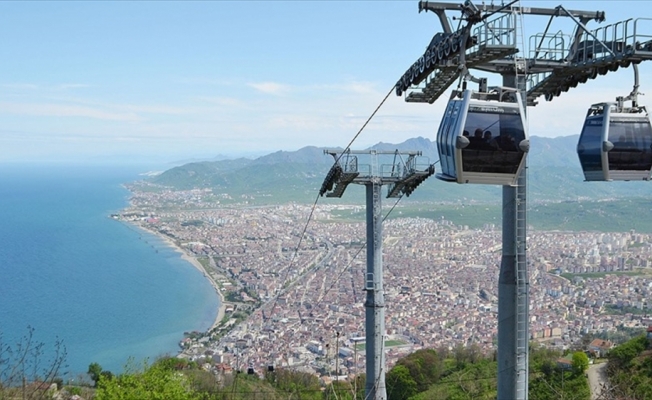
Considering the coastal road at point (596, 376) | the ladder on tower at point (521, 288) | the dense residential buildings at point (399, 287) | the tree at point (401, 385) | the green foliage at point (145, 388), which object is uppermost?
the ladder on tower at point (521, 288)

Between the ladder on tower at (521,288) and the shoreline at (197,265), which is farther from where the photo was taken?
the shoreline at (197,265)

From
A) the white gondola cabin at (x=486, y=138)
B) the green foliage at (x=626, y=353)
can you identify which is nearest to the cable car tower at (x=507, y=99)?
the white gondola cabin at (x=486, y=138)

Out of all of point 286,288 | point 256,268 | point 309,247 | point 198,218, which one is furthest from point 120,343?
point 198,218

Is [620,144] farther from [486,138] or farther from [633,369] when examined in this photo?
[633,369]

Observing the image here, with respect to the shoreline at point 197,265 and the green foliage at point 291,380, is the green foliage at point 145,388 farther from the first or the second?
the shoreline at point 197,265

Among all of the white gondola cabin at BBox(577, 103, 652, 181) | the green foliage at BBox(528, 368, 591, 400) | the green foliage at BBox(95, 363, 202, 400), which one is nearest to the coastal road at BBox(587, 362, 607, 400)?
the green foliage at BBox(528, 368, 591, 400)

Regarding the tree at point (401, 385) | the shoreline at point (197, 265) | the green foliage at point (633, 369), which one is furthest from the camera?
the shoreline at point (197, 265)

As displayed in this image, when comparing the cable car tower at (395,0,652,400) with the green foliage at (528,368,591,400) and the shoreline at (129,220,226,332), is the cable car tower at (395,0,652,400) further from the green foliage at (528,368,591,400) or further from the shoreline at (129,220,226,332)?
the shoreline at (129,220,226,332)
